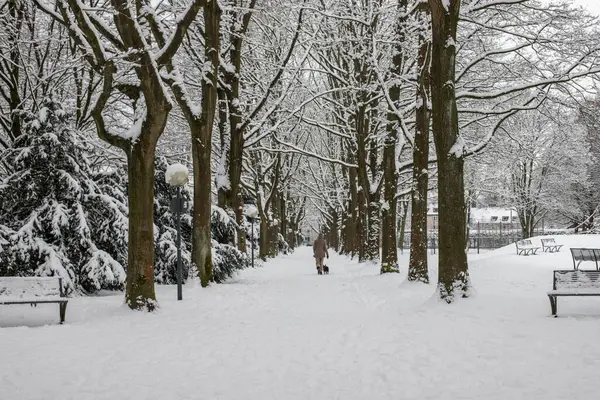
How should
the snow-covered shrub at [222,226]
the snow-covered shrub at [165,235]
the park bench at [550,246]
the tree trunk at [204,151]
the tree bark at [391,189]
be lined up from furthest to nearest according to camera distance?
1. the park bench at [550,246]
2. the tree bark at [391,189]
3. the snow-covered shrub at [222,226]
4. the snow-covered shrub at [165,235]
5. the tree trunk at [204,151]

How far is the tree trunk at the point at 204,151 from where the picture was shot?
14094 millimetres

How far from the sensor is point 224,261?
1633 centimetres

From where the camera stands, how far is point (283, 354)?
650cm

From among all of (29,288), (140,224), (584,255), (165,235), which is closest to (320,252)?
(165,235)

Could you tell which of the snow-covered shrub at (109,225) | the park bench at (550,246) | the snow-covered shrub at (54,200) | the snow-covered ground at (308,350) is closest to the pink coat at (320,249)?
the snow-covered shrub at (109,225)

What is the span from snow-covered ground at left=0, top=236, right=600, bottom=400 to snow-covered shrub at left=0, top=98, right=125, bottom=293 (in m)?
1.77

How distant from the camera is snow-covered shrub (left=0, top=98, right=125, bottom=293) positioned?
42.8 ft

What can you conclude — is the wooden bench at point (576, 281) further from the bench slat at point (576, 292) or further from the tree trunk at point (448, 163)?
the tree trunk at point (448, 163)

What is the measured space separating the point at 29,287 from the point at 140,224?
2.10 metres

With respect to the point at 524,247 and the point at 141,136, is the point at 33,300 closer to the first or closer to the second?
the point at 141,136

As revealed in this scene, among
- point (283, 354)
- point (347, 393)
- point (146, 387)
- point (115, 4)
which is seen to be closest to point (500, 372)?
point (347, 393)

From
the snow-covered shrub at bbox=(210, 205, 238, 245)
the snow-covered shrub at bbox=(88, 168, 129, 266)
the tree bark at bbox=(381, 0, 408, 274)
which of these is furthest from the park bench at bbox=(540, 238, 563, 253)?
the snow-covered shrub at bbox=(88, 168, 129, 266)

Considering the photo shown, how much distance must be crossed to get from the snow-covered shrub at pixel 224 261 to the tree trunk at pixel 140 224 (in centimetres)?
579

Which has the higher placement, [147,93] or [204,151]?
[147,93]
